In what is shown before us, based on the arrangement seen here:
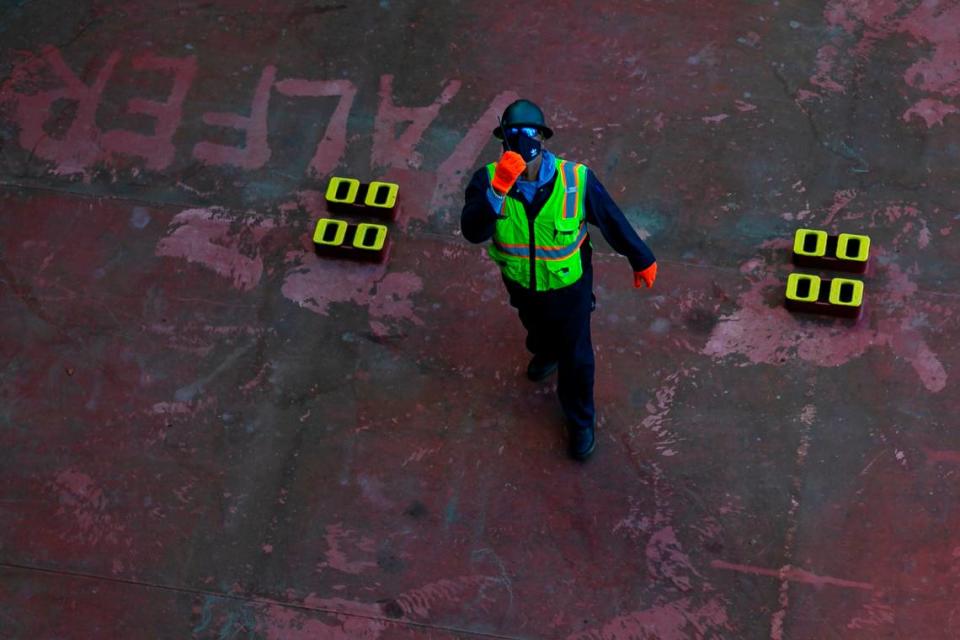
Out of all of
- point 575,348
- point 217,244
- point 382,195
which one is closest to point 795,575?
point 575,348

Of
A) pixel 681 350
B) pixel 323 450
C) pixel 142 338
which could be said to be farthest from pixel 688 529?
pixel 142 338

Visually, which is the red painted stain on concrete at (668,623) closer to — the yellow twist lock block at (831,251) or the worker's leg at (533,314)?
the worker's leg at (533,314)

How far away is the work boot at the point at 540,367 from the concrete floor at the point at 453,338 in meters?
0.06

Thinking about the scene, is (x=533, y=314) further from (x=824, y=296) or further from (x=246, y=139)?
(x=246, y=139)

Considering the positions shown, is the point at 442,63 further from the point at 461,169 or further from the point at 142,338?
the point at 142,338

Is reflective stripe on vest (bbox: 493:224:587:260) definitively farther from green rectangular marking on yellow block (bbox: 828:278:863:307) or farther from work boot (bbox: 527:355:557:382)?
green rectangular marking on yellow block (bbox: 828:278:863:307)

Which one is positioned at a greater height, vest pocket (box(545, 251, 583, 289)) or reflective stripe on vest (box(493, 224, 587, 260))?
reflective stripe on vest (box(493, 224, 587, 260))

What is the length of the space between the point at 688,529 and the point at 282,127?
3200mm

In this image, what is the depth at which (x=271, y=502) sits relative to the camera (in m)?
5.52

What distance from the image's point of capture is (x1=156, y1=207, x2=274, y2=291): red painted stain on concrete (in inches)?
246

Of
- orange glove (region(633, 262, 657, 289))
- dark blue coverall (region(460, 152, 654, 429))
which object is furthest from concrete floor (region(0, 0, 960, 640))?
orange glove (region(633, 262, 657, 289))

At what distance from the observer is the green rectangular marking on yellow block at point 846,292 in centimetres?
580

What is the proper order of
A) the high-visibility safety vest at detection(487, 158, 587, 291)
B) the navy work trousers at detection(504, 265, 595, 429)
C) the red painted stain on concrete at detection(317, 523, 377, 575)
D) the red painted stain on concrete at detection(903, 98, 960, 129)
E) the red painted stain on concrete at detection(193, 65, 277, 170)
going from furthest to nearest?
the red painted stain on concrete at detection(193, 65, 277, 170) → the red painted stain on concrete at detection(903, 98, 960, 129) → the red painted stain on concrete at detection(317, 523, 377, 575) → the navy work trousers at detection(504, 265, 595, 429) → the high-visibility safety vest at detection(487, 158, 587, 291)

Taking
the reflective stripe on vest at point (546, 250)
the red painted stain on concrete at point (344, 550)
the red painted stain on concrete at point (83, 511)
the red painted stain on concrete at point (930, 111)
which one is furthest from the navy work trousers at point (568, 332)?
the red painted stain on concrete at point (930, 111)
